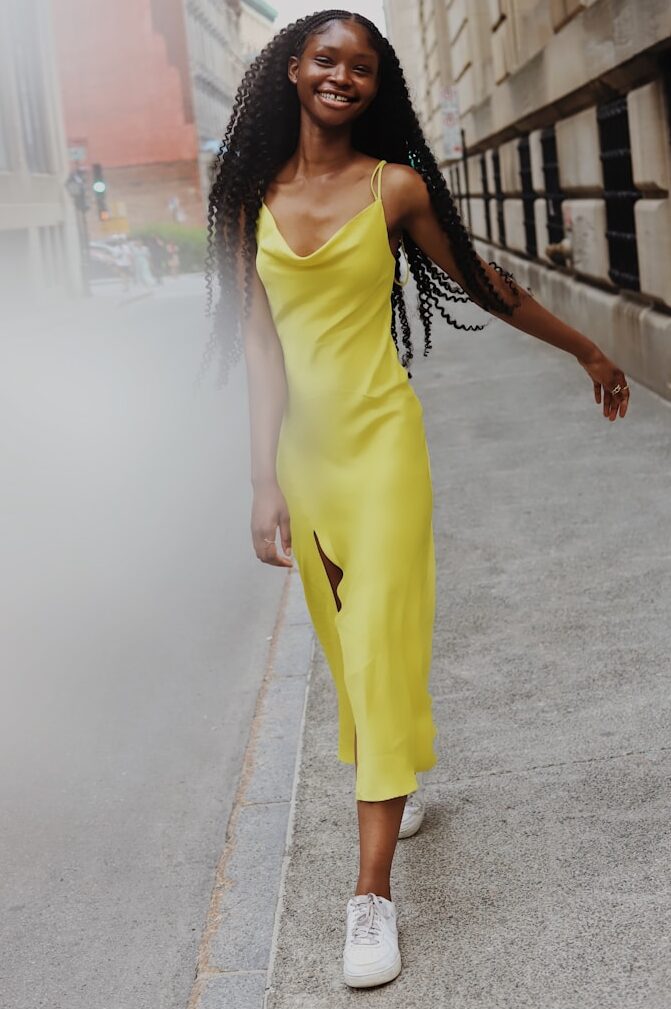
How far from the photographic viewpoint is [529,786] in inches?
159

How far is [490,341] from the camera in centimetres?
1691

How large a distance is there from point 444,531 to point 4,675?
2.34m

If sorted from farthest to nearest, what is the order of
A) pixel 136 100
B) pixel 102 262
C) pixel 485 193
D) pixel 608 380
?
pixel 136 100 → pixel 102 262 → pixel 485 193 → pixel 608 380

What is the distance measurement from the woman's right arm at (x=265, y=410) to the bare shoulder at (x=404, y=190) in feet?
1.13

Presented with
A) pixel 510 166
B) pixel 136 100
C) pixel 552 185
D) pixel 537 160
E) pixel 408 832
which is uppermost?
pixel 136 100

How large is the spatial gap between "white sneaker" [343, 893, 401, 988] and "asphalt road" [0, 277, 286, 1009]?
1.57ft

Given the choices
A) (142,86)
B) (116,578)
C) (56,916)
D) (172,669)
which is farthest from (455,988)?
(142,86)

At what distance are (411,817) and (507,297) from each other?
4.44ft

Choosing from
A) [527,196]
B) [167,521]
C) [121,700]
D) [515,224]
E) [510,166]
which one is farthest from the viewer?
[515,224]

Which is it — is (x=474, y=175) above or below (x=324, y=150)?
above

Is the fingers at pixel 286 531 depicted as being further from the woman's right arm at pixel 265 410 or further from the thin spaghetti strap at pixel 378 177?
the thin spaghetti strap at pixel 378 177

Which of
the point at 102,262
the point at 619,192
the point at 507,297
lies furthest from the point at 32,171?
the point at 507,297

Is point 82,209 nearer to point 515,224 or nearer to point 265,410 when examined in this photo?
point 515,224

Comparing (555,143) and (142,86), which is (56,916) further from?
(142,86)
